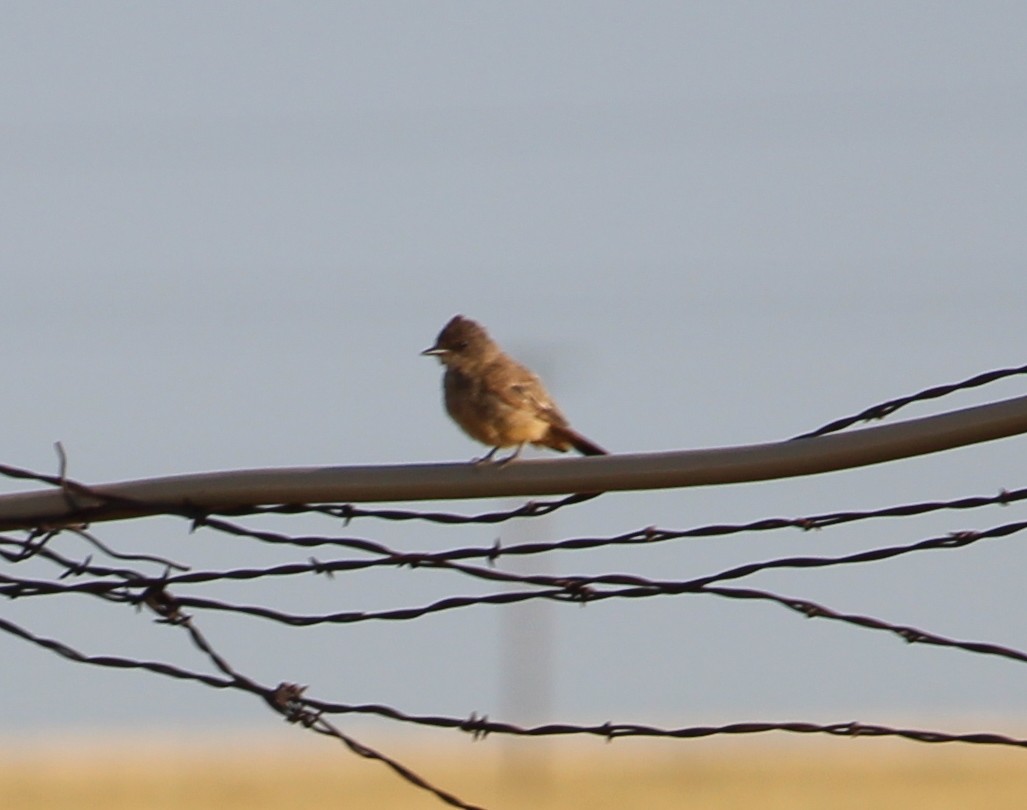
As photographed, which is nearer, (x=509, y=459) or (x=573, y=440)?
(x=509, y=459)

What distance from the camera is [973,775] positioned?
25891 millimetres

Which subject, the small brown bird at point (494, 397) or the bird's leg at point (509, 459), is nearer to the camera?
the bird's leg at point (509, 459)

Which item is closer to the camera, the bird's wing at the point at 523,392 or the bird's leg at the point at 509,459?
the bird's leg at the point at 509,459

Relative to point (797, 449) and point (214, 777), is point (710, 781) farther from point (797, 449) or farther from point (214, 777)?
point (797, 449)

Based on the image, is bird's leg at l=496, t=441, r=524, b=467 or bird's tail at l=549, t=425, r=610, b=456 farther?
bird's tail at l=549, t=425, r=610, b=456

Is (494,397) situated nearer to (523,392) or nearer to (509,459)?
(523,392)

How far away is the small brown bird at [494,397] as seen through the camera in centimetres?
786

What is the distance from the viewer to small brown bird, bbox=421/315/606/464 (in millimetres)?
7855

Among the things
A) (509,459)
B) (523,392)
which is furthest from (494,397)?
(509,459)

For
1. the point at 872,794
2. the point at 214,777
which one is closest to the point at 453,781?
the point at 214,777

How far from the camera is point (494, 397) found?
8188mm

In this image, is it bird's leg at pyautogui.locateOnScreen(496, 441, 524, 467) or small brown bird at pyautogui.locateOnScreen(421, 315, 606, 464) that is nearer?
bird's leg at pyautogui.locateOnScreen(496, 441, 524, 467)

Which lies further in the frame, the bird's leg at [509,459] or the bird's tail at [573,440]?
the bird's tail at [573,440]

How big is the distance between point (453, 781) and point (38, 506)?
24099mm
